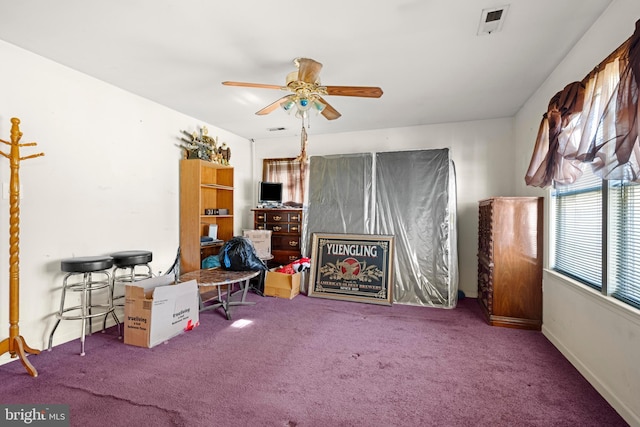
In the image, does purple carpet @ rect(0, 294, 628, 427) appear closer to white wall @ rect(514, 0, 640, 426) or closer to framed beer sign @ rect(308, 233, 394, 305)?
white wall @ rect(514, 0, 640, 426)

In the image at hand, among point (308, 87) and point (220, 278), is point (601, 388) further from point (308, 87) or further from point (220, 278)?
point (220, 278)

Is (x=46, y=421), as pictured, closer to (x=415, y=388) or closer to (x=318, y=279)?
(x=415, y=388)

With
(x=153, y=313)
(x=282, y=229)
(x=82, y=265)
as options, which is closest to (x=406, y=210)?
(x=282, y=229)

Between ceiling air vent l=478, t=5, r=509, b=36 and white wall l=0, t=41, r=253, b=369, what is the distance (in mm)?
3427

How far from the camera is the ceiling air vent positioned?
193cm

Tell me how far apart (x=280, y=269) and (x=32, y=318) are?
8.69 feet

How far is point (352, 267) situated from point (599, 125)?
301 centimetres

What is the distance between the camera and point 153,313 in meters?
2.57

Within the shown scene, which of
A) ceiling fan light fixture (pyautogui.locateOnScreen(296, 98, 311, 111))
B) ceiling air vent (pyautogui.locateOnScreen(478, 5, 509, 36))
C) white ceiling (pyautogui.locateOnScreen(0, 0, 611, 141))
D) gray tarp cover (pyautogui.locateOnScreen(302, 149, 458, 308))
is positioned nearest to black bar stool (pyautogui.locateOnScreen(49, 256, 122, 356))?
white ceiling (pyautogui.locateOnScreen(0, 0, 611, 141))

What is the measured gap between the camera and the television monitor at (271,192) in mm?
4949

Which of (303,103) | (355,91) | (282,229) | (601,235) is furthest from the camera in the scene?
(282,229)

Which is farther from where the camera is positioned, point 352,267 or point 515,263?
point 352,267

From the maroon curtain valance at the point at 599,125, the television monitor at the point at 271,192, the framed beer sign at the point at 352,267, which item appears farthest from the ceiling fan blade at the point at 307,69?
the television monitor at the point at 271,192

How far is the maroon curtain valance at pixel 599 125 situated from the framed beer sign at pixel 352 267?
2.06 metres
